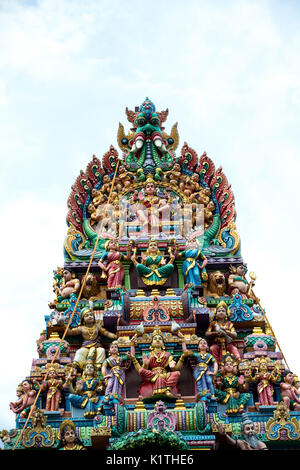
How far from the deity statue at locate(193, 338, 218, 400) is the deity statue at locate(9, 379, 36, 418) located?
389cm

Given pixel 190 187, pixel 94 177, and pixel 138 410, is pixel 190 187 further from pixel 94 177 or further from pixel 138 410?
pixel 138 410

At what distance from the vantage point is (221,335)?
60.5ft

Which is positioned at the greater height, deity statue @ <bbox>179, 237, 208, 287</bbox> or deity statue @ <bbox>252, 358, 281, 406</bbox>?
deity statue @ <bbox>179, 237, 208, 287</bbox>

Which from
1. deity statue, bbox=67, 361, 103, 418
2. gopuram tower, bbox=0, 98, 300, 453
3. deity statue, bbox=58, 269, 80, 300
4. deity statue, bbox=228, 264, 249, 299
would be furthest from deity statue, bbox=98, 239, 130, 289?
deity statue, bbox=228, 264, 249, 299

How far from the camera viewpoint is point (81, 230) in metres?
22.1

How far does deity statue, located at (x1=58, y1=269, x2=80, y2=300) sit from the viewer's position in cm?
2000

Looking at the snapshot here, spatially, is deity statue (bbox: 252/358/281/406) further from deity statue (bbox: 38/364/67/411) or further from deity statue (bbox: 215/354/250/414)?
deity statue (bbox: 38/364/67/411)

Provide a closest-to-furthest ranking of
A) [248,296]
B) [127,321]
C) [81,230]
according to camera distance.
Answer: [127,321], [248,296], [81,230]

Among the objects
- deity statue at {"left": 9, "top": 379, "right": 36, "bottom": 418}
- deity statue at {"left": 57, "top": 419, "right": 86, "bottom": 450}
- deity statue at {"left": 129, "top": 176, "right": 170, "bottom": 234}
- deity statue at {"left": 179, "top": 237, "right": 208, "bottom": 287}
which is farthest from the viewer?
deity statue at {"left": 129, "top": 176, "right": 170, "bottom": 234}

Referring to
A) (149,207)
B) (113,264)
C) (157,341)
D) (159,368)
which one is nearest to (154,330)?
(157,341)
